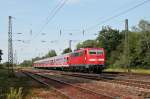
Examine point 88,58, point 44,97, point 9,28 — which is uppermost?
point 9,28

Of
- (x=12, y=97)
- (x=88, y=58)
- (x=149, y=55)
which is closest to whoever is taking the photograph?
(x=12, y=97)

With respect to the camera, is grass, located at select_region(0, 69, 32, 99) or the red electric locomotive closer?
grass, located at select_region(0, 69, 32, 99)

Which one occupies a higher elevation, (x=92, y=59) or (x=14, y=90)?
(x=92, y=59)

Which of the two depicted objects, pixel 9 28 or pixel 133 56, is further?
pixel 133 56

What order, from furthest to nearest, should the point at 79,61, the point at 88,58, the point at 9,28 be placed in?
the point at 79,61
the point at 88,58
the point at 9,28

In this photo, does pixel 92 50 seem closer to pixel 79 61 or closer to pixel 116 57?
pixel 79 61

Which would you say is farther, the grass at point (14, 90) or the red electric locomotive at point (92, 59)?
the red electric locomotive at point (92, 59)

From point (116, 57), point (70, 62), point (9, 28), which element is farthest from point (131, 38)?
point (9, 28)

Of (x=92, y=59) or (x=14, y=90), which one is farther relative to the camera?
(x=92, y=59)

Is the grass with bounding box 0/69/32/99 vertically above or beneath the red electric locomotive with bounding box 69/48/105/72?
beneath

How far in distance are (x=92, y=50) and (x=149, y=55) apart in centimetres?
2841

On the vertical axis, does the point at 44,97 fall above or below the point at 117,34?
below

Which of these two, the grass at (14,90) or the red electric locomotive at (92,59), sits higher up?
the red electric locomotive at (92,59)

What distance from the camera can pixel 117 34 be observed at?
99.6 metres
